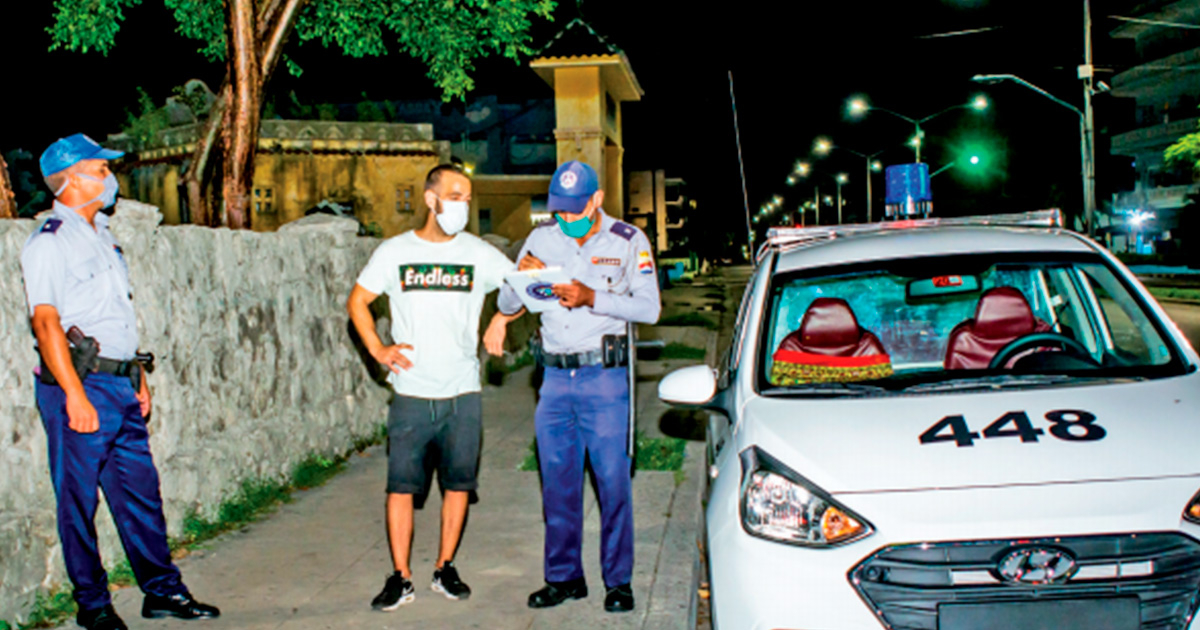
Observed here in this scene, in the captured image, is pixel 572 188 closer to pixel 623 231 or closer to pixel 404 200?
pixel 623 231

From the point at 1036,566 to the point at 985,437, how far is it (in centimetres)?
47

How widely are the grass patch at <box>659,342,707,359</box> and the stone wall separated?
21.8 ft

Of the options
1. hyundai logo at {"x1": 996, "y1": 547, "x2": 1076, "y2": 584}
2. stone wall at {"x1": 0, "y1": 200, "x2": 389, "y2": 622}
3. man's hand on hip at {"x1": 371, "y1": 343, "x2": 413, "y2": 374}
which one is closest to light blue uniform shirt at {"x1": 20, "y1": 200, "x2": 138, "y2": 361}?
stone wall at {"x1": 0, "y1": 200, "x2": 389, "y2": 622}

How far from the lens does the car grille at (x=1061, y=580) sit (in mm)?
2955

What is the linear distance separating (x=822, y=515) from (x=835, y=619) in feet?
1.06

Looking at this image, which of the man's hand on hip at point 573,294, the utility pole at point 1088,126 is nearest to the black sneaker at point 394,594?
the man's hand on hip at point 573,294

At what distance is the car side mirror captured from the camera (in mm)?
4273

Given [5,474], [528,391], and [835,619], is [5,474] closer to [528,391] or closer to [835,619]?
[835,619]

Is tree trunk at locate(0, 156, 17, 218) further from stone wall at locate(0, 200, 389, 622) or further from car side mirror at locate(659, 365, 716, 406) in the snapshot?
car side mirror at locate(659, 365, 716, 406)

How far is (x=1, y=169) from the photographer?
232 inches

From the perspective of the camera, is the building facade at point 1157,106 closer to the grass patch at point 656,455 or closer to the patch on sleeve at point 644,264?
the grass patch at point 656,455

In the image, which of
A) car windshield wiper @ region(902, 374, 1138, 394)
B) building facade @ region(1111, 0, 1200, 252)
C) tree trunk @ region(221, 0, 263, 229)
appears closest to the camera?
car windshield wiper @ region(902, 374, 1138, 394)

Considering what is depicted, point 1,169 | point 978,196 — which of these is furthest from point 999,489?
point 978,196

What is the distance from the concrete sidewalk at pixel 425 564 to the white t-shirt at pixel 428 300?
1047 mm
